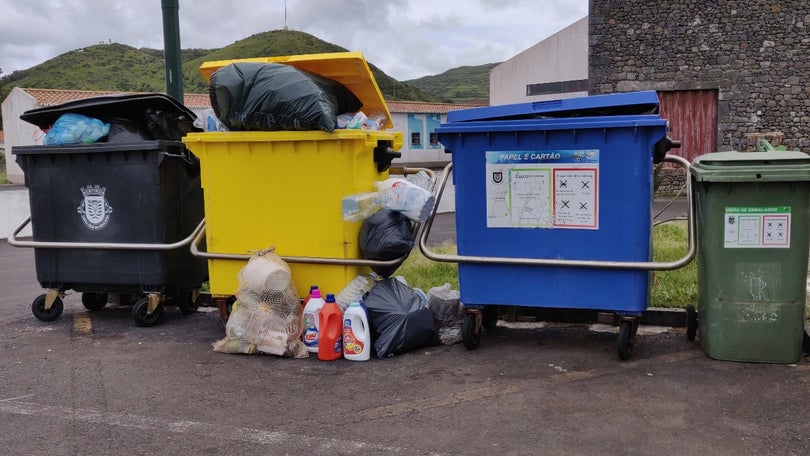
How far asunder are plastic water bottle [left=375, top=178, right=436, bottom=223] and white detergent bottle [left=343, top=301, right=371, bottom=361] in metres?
0.72

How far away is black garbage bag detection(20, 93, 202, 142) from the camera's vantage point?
5262 millimetres

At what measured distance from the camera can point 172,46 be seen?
604cm

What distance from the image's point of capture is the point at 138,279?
5.20 m

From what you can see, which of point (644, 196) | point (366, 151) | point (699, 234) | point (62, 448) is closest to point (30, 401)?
point (62, 448)

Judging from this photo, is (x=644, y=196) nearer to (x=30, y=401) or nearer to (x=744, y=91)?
(x=30, y=401)

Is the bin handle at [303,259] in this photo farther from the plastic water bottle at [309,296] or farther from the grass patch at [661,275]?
the grass patch at [661,275]

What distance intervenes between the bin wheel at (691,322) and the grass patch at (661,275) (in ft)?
1.62

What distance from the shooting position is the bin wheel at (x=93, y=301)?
19.2ft

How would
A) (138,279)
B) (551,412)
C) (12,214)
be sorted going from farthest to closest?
(12,214) < (138,279) < (551,412)

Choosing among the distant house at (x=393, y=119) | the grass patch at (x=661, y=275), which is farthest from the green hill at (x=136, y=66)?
the grass patch at (x=661, y=275)

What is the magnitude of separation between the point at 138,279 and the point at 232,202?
975 millimetres

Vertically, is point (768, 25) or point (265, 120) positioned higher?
point (768, 25)

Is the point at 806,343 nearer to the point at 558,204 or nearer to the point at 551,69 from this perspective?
the point at 558,204

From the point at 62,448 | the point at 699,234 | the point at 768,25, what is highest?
the point at 768,25
